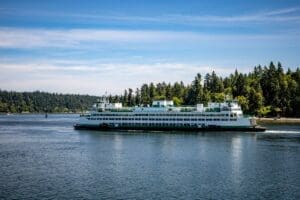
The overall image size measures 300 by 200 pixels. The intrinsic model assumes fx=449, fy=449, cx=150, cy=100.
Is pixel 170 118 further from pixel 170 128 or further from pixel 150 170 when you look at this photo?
pixel 150 170

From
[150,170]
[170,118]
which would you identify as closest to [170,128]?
[170,118]

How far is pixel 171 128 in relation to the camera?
481ft

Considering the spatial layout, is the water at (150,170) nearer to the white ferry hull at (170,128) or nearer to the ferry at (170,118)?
the white ferry hull at (170,128)

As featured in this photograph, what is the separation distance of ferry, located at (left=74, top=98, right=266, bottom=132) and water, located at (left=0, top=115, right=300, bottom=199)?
1255 inches

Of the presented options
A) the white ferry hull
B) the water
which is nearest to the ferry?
the white ferry hull

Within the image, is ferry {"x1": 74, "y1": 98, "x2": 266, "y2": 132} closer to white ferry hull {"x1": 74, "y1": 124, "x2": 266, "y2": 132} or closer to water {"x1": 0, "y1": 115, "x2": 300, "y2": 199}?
white ferry hull {"x1": 74, "y1": 124, "x2": 266, "y2": 132}

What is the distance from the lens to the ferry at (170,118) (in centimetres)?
13975

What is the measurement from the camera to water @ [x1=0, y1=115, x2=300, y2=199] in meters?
53.9

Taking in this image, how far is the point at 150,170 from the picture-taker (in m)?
68.6

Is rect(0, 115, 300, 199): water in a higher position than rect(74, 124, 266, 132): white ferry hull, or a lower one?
lower

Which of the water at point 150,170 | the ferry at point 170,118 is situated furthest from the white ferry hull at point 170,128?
the water at point 150,170

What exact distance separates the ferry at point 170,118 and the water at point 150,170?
3187 centimetres

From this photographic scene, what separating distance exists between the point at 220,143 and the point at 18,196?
209 feet

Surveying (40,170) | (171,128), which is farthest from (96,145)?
(171,128)
